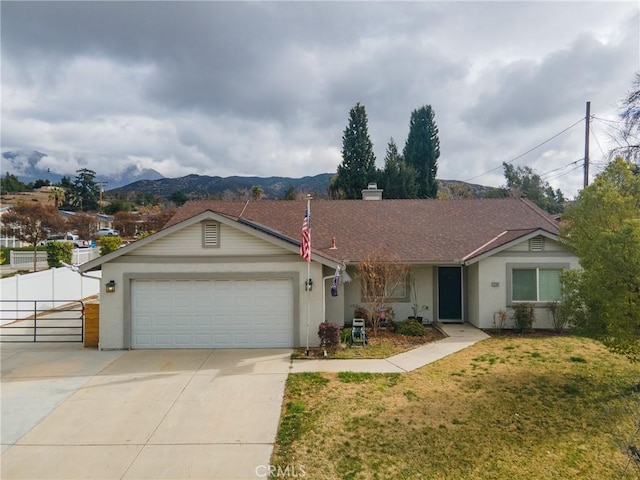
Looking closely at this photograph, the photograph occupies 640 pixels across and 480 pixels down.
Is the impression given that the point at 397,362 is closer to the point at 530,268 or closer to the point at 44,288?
the point at 530,268

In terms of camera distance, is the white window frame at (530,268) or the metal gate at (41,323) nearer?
the metal gate at (41,323)

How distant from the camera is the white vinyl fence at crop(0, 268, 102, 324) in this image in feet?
48.9

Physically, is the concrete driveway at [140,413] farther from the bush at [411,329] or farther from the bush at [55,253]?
the bush at [55,253]

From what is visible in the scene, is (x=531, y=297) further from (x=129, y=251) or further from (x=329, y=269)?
(x=129, y=251)

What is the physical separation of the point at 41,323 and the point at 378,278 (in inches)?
497

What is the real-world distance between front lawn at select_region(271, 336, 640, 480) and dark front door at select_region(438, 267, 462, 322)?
13.9 ft

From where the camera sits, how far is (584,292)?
25.3 feet

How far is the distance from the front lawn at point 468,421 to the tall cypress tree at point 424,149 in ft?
116

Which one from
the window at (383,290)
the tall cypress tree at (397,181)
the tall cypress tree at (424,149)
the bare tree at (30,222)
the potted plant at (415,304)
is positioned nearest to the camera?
the window at (383,290)

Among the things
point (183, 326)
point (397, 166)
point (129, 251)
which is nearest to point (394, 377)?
point (183, 326)

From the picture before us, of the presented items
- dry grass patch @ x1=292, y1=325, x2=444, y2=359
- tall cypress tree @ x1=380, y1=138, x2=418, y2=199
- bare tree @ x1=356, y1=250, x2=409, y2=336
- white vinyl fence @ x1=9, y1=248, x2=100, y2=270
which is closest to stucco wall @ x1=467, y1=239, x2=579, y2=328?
dry grass patch @ x1=292, y1=325, x2=444, y2=359

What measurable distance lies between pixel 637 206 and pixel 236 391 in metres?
9.25

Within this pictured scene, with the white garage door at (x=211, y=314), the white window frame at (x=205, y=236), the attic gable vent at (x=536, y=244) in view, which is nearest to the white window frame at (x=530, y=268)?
the attic gable vent at (x=536, y=244)

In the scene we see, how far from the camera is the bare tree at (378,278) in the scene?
12117 mm
